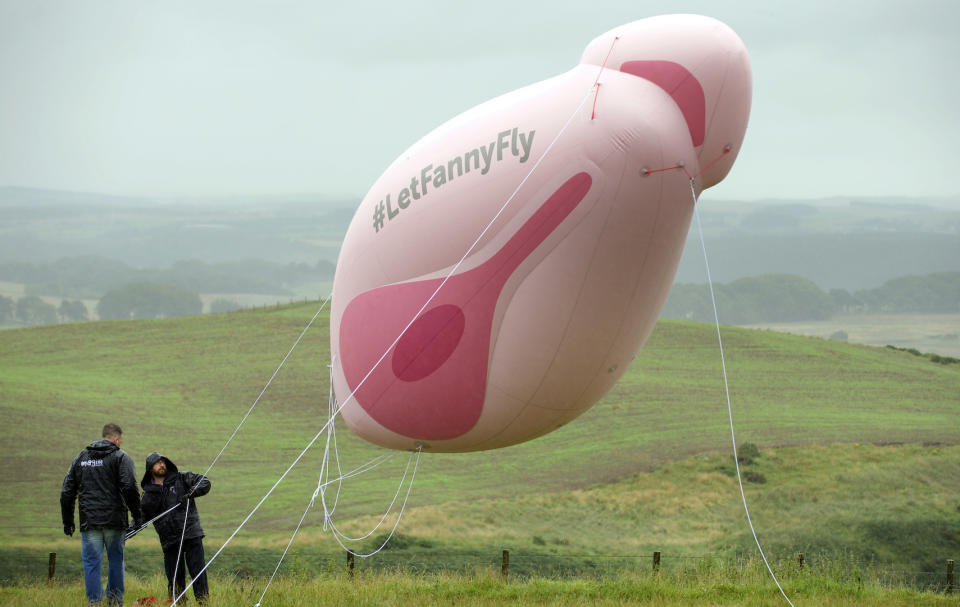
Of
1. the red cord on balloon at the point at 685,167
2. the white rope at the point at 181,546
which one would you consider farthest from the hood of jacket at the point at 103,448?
the red cord on balloon at the point at 685,167

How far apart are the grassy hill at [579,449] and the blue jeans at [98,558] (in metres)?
16.5

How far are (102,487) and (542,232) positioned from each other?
5405 mm

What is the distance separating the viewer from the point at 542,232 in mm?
10344

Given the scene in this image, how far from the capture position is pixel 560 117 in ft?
33.6

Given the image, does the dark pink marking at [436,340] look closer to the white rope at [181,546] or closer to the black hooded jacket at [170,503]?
the black hooded jacket at [170,503]

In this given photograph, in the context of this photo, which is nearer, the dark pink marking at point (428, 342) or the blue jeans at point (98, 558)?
the blue jeans at point (98, 558)

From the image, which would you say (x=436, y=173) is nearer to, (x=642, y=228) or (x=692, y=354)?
(x=642, y=228)

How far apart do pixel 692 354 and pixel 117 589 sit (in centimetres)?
5549

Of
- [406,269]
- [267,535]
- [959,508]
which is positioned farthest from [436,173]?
[959,508]

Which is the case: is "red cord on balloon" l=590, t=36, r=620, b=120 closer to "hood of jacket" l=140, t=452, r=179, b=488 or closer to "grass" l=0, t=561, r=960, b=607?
"grass" l=0, t=561, r=960, b=607

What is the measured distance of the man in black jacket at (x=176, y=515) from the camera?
9734mm

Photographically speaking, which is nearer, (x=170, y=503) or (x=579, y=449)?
(x=170, y=503)

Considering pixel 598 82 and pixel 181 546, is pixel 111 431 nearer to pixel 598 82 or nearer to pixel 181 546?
pixel 181 546

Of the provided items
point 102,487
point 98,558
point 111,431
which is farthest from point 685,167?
point 98,558
